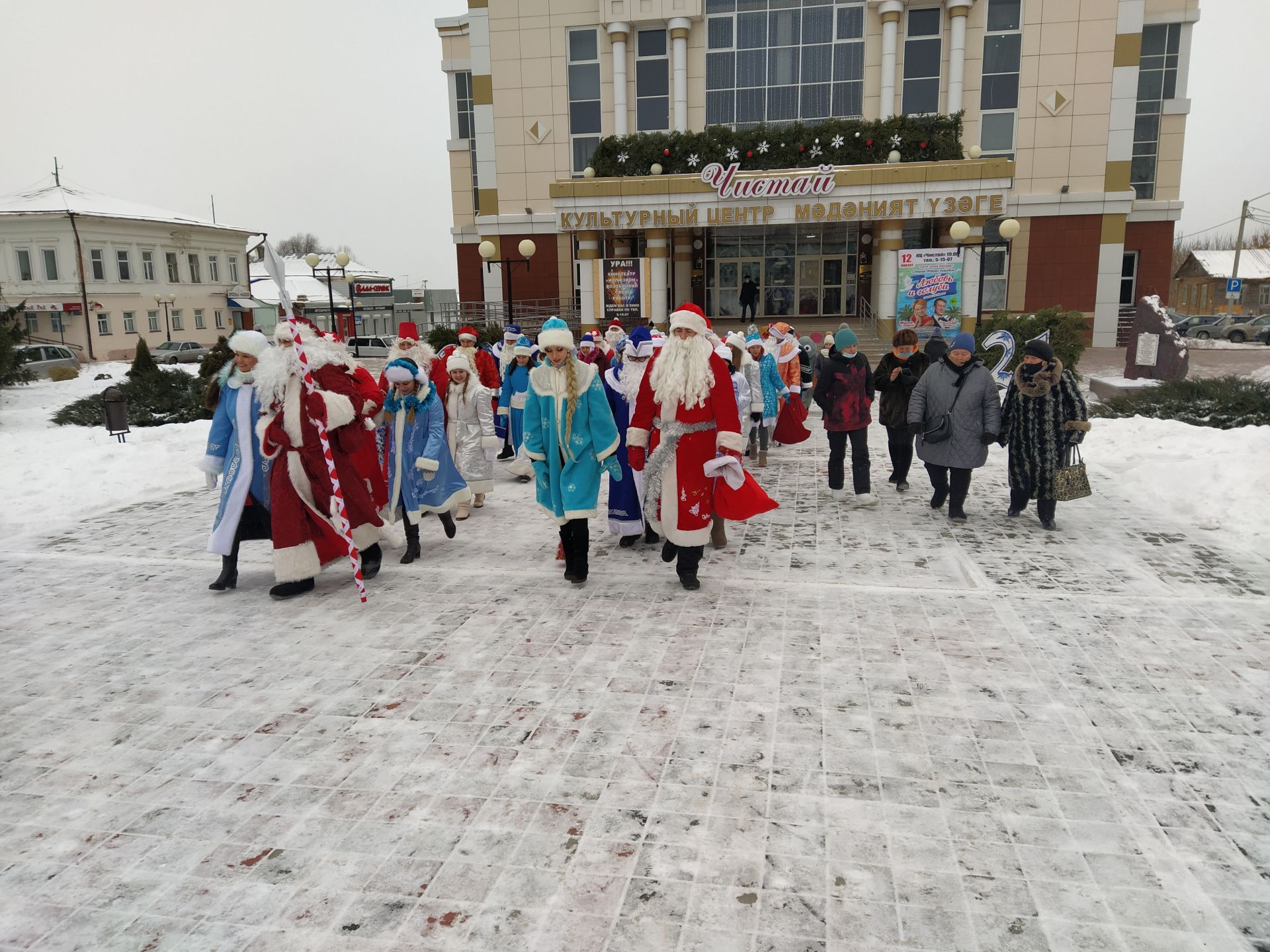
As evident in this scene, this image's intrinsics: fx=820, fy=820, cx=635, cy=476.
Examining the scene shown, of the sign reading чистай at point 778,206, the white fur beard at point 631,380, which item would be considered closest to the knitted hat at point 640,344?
the white fur beard at point 631,380

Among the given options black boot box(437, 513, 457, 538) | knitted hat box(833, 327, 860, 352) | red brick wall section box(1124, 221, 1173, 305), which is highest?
red brick wall section box(1124, 221, 1173, 305)

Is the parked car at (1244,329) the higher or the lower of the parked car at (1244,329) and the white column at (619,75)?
the lower

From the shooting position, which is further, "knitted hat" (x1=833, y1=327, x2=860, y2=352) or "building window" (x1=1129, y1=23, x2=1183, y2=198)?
"building window" (x1=1129, y1=23, x2=1183, y2=198)

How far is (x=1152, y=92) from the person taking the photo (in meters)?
30.4

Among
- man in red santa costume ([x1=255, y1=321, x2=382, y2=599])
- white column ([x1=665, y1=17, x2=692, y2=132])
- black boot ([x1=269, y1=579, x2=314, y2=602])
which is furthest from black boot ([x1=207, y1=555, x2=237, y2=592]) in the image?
white column ([x1=665, y1=17, x2=692, y2=132])

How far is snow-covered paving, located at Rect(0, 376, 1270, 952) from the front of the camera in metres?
2.71

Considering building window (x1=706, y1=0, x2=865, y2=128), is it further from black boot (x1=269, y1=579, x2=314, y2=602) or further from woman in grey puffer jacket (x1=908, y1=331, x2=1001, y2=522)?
black boot (x1=269, y1=579, x2=314, y2=602)

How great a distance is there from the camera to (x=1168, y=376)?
57.0 feet

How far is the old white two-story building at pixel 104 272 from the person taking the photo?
134 ft

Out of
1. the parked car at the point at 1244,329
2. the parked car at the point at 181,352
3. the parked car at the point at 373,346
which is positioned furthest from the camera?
the parked car at the point at 181,352

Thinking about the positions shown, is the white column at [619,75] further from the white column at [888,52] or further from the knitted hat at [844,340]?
the knitted hat at [844,340]

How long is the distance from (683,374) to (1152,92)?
111 ft

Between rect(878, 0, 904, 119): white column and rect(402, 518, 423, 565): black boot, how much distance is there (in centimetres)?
2443

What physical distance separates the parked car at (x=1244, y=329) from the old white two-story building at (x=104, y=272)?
2031 inches
